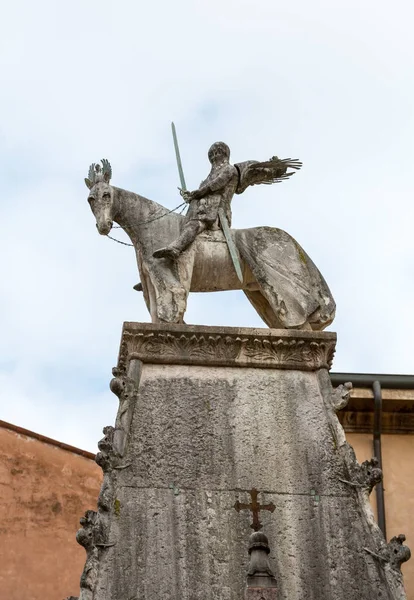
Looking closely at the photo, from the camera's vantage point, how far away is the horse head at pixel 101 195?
11805mm

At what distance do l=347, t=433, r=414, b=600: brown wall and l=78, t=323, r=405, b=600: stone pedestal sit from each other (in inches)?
147

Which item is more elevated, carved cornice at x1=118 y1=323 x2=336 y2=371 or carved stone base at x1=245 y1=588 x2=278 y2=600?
carved cornice at x1=118 y1=323 x2=336 y2=371

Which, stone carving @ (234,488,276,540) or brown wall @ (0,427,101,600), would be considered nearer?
stone carving @ (234,488,276,540)

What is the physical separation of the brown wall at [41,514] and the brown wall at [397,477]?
3332mm

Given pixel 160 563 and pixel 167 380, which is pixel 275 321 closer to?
pixel 167 380

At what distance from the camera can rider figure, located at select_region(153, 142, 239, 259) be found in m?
11.7

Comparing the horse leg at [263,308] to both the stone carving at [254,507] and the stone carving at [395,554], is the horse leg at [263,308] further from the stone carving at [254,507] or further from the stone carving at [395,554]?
the stone carving at [395,554]

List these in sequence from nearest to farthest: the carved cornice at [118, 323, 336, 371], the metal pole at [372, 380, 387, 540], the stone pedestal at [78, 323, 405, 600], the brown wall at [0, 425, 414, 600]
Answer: the stone pedestal at [78, 323, 405, 600]
the carved cornice at [118, 323, 336, 371]
the metal pole at [372, 380, 387, 540]
the brown wall at [0, 425, 414, 600]

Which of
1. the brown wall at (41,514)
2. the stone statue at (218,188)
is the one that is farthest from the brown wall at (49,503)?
the stone statue at (218,188)

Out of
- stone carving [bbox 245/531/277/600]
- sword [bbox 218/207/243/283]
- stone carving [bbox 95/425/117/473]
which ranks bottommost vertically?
stone carving [bbox 245/531/277/600]

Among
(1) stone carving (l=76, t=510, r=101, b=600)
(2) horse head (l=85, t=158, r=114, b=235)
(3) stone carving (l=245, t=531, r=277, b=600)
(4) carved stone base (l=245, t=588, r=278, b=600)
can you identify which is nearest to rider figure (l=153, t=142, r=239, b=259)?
(2) horse head (l=85, t=158, r=114, b=235)

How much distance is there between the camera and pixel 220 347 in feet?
35.8

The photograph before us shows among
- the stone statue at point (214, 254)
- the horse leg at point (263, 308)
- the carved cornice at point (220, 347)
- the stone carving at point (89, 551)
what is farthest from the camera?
the horse leg at point (263, 308)

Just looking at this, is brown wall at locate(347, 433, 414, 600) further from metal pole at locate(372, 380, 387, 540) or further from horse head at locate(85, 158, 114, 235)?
horse head at locate(85, 158, 114, 235)
